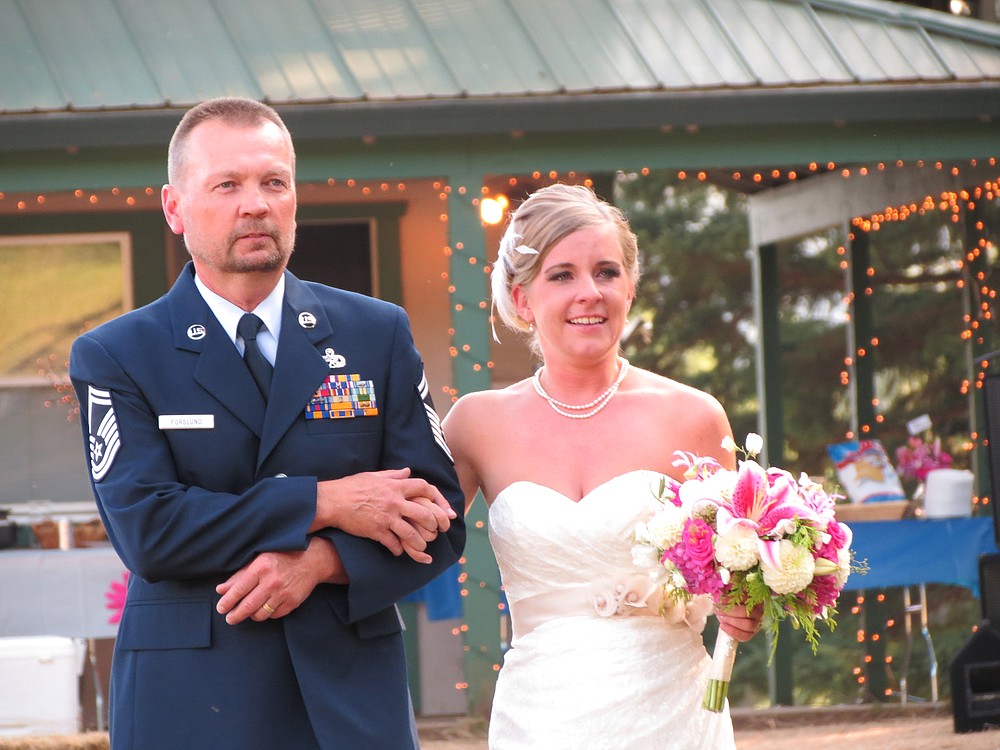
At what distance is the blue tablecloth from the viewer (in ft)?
26.6

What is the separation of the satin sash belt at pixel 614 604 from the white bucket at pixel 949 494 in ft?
17.1

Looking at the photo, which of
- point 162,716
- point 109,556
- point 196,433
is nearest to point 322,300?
point 196,433

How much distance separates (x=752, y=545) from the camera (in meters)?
3.10

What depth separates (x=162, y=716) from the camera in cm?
274

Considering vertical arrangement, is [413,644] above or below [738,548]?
below

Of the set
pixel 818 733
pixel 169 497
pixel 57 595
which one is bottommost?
pixel 818 733

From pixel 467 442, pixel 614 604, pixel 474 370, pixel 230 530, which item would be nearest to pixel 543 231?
pixel 467 442

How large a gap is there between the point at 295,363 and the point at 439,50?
16.9 feet

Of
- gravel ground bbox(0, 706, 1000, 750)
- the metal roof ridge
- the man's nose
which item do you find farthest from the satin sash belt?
the metal roof ridge

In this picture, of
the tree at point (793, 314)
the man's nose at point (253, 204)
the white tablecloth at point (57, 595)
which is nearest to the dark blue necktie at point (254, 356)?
the man's nose at point (253, 204)

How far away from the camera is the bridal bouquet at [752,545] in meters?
3.11

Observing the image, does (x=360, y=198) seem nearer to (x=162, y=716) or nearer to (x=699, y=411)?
(x=699, y=411)

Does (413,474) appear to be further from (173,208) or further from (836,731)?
(836,731)

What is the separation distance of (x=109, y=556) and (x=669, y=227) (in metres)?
13.2
